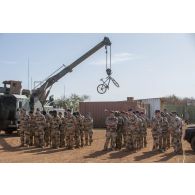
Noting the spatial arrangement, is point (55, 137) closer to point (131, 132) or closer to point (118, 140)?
point (118, 140)

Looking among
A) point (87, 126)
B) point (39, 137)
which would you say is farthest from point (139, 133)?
point (39, 137)

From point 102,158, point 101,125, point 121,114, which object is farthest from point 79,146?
point 101,125

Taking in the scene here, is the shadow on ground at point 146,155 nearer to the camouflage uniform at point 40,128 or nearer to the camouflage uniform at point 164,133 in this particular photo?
the camouflage uniform at point 164,133

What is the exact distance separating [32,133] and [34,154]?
2763 millimetres

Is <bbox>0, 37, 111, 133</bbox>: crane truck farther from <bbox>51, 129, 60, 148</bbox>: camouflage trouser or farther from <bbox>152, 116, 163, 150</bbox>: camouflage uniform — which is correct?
<bbox>152, 116, 163, 150</bbox>: camouflage uniform

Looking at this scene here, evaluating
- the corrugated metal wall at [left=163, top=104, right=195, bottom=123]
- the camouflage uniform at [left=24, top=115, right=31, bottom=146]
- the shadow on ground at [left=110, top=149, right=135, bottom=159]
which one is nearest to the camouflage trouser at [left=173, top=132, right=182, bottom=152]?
the shadow on ground at [left=110, top=149, right=135, bottom=159]

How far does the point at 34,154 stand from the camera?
12.7 m

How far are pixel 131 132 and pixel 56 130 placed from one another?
3.03 meters

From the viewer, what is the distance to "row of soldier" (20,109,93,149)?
14360 millimetres

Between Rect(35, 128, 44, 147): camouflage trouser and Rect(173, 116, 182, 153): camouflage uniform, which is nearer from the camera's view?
Rect(173, 116, 182, 153): camouflage uniform

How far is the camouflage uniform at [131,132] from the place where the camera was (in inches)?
535

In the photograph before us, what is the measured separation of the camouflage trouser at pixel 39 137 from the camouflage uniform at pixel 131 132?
3466 mm

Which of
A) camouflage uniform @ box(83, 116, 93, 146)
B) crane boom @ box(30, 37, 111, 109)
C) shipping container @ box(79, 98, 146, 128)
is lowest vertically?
camouflage uniform @ box(83, 116, 93, 146)

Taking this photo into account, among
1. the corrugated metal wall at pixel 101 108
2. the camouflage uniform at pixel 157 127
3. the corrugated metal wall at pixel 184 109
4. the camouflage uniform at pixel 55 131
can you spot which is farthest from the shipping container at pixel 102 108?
the camouflage uniform at pixel 157 127
